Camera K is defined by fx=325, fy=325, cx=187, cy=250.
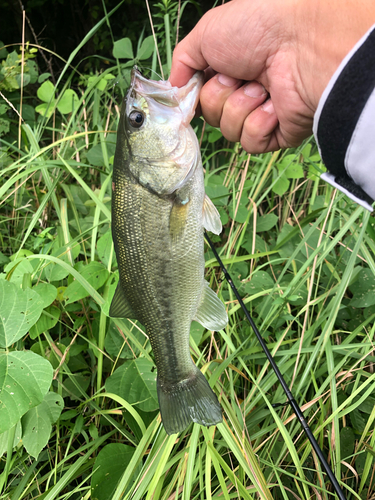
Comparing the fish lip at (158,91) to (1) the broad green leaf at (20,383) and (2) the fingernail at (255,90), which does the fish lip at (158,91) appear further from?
(1) the broad green leaf at (20,383)

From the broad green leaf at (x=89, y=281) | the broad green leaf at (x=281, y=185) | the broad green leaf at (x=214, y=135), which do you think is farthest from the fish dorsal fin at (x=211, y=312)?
the broad green leaf at (x=214, y=135)

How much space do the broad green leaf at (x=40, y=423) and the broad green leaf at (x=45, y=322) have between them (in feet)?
1.07

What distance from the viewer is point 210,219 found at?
1.31 metres

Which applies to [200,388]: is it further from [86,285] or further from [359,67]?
[359,67]

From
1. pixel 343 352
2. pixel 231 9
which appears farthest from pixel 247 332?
pixel 231 9

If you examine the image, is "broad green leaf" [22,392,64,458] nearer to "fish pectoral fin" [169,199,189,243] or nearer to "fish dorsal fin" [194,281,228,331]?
"fish dorsal fin" [194,281,228,331]

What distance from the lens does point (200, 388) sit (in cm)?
134

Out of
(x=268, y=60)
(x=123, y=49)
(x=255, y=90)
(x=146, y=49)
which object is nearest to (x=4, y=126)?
(x=123, y=49)

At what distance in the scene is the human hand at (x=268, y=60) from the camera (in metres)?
1.11

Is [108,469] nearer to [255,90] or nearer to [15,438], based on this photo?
[15,438]

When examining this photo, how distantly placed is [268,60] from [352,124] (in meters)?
0.61

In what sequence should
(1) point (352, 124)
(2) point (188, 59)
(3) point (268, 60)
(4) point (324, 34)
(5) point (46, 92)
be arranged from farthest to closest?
(5) point (46, 92)
(2) point (188, 59)
(3) point (268, 60)
(4) point (324, 34)
(1) point (352, 124)

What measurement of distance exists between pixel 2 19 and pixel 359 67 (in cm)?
569

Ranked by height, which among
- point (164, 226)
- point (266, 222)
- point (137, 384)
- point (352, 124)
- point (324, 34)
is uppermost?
point (324, 34)
